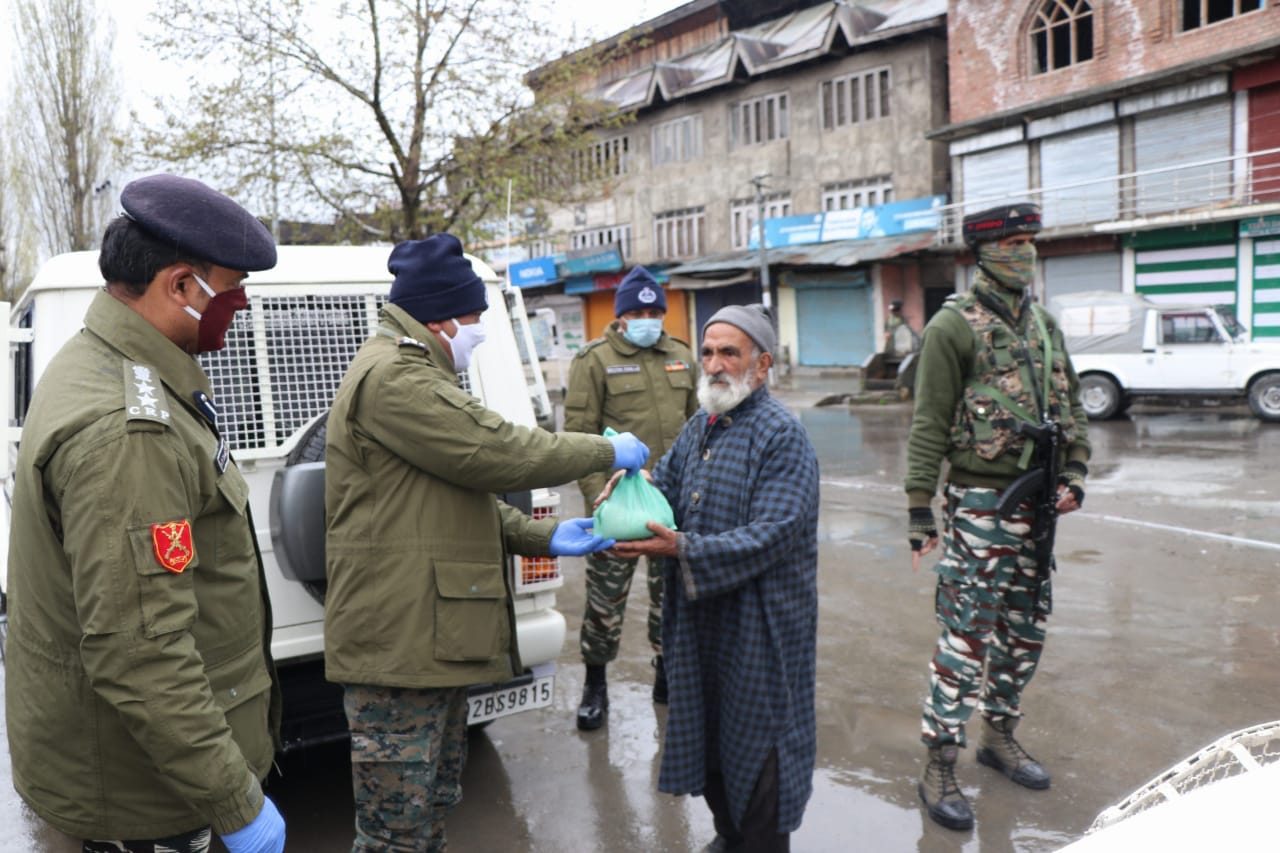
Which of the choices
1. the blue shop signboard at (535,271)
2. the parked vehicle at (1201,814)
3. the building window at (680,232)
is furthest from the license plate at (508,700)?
the blue shop signboard at (535,271)

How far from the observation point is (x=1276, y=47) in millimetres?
18719

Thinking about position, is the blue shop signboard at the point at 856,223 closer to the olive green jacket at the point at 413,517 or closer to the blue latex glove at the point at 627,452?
the blue latex glove at the point at 627,452

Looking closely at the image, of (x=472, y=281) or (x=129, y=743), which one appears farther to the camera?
(x=472, y=281)

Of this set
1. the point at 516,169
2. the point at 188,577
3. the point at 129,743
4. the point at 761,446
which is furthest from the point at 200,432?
the point at 516,169

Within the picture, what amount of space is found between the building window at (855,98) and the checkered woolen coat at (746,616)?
2645 centimetres

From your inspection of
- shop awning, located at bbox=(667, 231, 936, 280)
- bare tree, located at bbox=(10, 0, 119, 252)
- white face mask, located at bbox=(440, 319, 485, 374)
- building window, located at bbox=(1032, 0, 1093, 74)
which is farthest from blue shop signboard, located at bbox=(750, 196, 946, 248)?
white face mask, located at bbox=(440, 319, 485, 374)

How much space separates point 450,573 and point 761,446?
3.11 ft

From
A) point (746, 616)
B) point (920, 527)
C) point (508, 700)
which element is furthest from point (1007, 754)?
point (508, 700)

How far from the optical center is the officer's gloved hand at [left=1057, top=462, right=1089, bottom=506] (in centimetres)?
372

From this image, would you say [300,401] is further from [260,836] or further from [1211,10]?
[1211,10]

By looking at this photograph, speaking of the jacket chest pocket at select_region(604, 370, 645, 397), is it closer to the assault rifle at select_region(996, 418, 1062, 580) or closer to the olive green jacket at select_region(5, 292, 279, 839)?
the assault rifle at select_region(996, 418, 1062, 580)

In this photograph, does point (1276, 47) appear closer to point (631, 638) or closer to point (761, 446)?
point (631, 638)

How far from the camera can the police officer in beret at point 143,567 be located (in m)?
1.64

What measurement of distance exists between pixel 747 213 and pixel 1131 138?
11.6 metres
